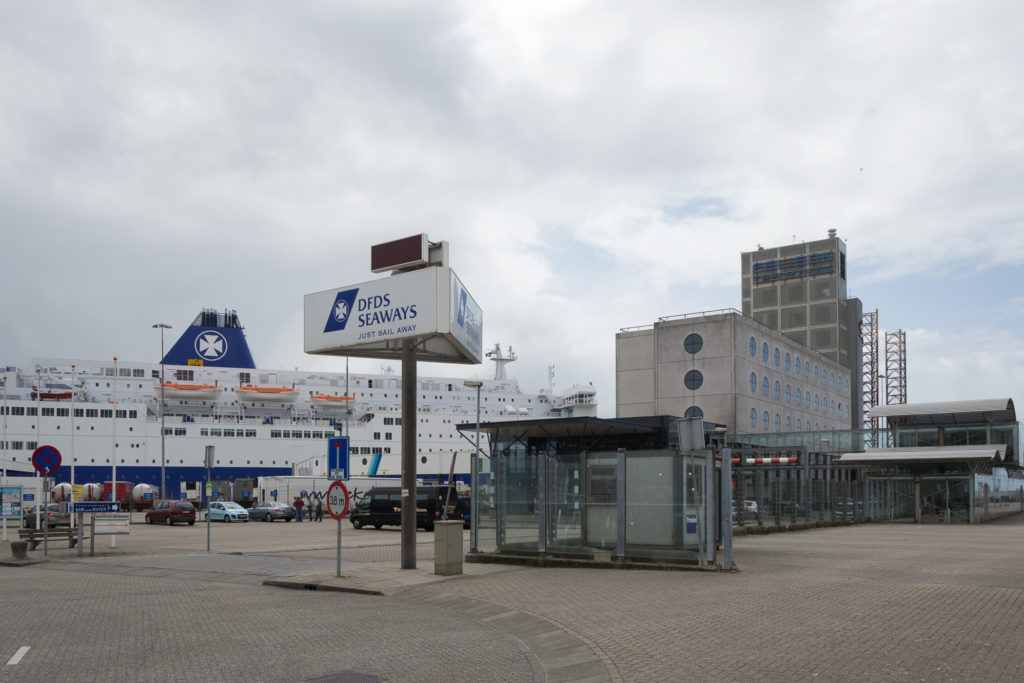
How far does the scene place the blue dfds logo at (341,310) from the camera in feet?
57.3

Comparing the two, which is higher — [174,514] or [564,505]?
[564,505]

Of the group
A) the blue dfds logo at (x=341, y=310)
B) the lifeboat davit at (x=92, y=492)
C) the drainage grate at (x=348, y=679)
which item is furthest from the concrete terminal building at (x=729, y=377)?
the drainage grate at (x=348, y=679)

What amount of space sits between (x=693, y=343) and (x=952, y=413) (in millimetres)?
22036

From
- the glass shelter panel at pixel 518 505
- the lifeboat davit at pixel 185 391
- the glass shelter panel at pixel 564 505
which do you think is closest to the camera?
the glass shelter panel at pixel 564 505

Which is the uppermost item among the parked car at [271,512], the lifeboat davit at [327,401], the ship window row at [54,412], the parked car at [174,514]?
the lifeboat davit at [327,401]

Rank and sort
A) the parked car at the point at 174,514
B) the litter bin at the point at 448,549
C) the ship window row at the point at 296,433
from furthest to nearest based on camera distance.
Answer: the ship window row at the point at 296,433 < the parked car at the point at 174,514 < the litter bin at the point at 448,549

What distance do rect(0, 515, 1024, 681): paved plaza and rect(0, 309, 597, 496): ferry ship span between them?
1839 inches

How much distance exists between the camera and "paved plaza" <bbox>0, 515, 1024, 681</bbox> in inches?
310

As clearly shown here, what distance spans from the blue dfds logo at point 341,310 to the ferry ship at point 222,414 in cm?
4442

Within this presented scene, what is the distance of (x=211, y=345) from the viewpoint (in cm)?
7850

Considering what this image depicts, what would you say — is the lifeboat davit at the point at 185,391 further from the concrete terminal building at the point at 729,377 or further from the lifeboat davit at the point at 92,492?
the concrete terminal building at the point at 729,377

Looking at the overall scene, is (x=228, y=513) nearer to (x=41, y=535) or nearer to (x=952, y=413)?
(x=41, y=535)

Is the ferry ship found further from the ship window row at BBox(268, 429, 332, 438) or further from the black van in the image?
the black van

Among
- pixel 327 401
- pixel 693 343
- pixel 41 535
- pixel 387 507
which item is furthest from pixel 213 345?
pixel 41 535
